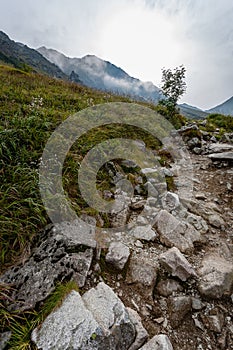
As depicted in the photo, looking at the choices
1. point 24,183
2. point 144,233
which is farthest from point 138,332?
point 24,183

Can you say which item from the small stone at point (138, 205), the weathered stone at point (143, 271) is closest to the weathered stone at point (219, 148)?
the small stone at point (138, 205)

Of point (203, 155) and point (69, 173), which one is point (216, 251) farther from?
point (203, 155)

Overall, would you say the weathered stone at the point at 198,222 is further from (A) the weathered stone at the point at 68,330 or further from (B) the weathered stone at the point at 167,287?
(A) the weathered stone at the point at 68,330

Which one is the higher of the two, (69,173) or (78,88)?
(78,88)

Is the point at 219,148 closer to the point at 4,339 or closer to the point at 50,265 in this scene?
the point at 50,265

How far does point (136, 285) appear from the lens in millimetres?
2314

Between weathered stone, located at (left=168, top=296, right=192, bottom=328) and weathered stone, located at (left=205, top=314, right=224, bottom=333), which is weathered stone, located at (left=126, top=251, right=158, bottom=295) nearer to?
weathered stone, located at (left=168, top=296, right=192, bottom=328)

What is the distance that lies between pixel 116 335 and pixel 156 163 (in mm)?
4158

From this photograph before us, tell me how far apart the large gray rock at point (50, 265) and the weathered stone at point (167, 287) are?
0.86 meters

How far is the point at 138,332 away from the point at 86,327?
495mm

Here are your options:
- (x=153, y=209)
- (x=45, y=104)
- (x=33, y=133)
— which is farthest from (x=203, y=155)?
(x=45, y=104)

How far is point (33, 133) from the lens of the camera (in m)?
4.06

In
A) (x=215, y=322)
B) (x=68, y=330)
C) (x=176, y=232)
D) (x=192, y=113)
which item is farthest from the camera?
(x=192, y=113)

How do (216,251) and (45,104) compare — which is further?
(45,104)
